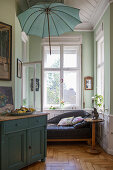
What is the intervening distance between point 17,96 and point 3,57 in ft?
3.12

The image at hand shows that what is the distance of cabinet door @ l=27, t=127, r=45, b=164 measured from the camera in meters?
3.43

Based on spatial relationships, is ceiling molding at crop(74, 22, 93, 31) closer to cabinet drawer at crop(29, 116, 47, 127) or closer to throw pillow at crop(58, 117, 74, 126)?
throw pillow at crop(58, 117, 74, 126)

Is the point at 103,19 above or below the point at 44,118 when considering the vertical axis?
above

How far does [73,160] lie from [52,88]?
2765mm

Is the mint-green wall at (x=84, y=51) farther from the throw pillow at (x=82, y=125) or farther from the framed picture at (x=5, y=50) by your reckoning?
the framed picture at (x=5, y=50)

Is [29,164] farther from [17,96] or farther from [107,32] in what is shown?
[107,32]

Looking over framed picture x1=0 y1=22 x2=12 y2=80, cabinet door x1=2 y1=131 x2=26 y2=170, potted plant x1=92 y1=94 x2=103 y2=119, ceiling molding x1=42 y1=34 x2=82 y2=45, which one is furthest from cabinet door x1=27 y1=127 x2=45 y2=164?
ceiling molding x1=42 y1=34 x2=82 y2=45

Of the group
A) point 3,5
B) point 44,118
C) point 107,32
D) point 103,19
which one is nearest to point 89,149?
point 44,118

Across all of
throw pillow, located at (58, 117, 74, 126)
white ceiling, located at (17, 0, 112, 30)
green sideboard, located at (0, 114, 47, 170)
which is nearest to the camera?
green sideboard, located at (0, 114, 47, 170)

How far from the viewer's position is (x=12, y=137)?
123 inches

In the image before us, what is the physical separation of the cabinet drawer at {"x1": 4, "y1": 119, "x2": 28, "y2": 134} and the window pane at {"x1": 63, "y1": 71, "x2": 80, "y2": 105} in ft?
9.48

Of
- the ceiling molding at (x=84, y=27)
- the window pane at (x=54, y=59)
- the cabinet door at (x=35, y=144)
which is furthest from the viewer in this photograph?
the window pane at (x=54, y=59)

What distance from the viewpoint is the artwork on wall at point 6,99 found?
11.8 feet

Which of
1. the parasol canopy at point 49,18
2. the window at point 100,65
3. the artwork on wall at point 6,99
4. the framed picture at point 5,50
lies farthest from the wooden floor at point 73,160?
the parasol canopy at point 49,18
